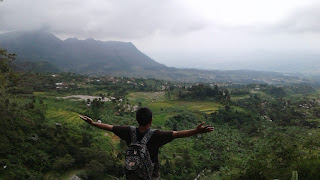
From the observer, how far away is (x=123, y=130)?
8.16 ft

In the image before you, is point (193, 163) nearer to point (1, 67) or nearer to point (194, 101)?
point (1, 67)

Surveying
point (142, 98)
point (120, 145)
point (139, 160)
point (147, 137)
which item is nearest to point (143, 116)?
point (147, 137)

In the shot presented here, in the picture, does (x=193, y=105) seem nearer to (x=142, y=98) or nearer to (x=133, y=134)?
(x=142, y=98)

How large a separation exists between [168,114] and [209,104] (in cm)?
1114

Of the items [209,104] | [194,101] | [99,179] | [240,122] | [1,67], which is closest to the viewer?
[1,67]

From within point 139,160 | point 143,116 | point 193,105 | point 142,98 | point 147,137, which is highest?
point 143,116

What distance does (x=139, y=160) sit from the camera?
86.4 inches

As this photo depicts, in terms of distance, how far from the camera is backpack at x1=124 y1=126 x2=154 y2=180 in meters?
2.18

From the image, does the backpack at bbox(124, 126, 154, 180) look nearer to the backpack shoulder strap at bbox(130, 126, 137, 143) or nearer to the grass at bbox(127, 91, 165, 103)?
the backpack shoulder strap at bbox(130, 126, 137, 143)

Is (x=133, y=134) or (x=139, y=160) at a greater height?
(x=133, y=134)

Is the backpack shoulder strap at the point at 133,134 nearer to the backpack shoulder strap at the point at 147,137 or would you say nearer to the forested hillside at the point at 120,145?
the backpack shoulder strap at the point at 147,137

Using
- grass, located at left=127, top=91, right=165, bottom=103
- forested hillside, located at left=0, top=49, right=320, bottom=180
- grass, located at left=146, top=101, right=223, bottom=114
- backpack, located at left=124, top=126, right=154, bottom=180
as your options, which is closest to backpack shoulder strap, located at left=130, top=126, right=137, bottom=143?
backpack, located at left=124, top=126, right=154, bottom=180

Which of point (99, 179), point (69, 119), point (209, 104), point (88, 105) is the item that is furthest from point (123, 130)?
point (209, 104)

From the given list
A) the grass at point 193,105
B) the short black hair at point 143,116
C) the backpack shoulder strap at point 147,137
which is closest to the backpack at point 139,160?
the backpack shoulder strap at point 147,137
